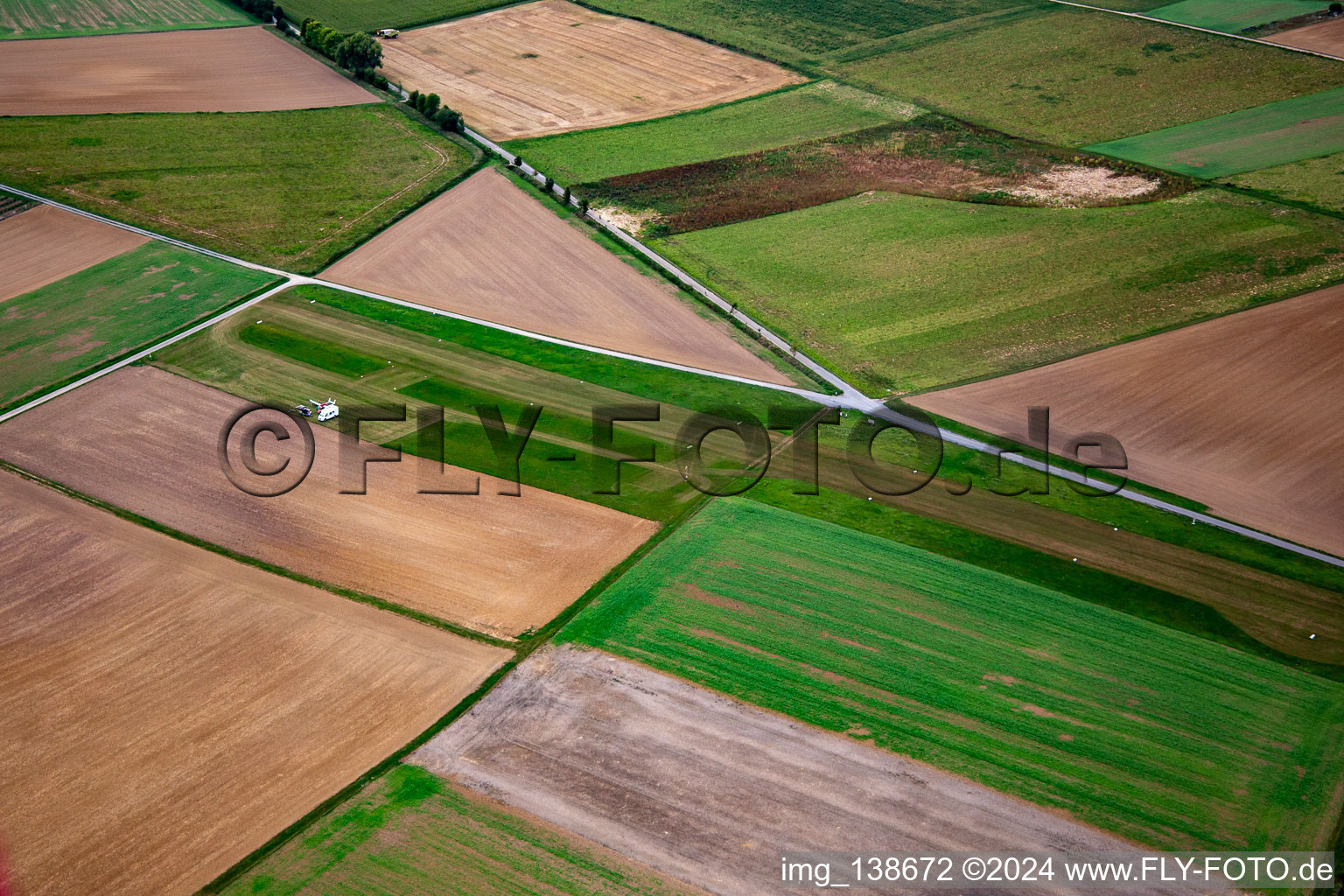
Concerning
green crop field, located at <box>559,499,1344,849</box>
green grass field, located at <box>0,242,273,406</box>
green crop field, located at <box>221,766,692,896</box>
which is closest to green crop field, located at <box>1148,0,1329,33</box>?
green crop field, located at <box>559,499,1344,849</box>

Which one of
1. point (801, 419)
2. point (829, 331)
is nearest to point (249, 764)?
point (801, 419)

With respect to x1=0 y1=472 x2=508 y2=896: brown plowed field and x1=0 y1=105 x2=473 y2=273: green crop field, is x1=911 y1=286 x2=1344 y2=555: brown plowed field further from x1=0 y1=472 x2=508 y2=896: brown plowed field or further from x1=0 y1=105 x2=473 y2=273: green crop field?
x1=0 y1=105 x2=473 y2=273: green crop field

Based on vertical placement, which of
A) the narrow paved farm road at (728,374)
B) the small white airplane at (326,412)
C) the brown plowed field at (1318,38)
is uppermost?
the brown plowed field at (1318,38)

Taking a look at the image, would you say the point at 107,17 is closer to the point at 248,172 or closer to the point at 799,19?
the point at 248,172

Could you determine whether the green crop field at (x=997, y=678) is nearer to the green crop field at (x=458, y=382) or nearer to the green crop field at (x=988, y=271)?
the green crop field at (x=458, y=382)

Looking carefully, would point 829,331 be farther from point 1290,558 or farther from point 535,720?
point 535,720

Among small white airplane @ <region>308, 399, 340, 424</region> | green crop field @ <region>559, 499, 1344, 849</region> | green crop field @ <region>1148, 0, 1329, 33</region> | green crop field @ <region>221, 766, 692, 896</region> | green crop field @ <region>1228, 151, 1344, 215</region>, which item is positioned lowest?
green crop field @ <region>221, 766, 692, 896</region>

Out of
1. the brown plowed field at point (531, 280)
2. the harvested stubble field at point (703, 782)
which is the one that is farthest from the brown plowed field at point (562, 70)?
the harvested stubble field at point (703, 782)
